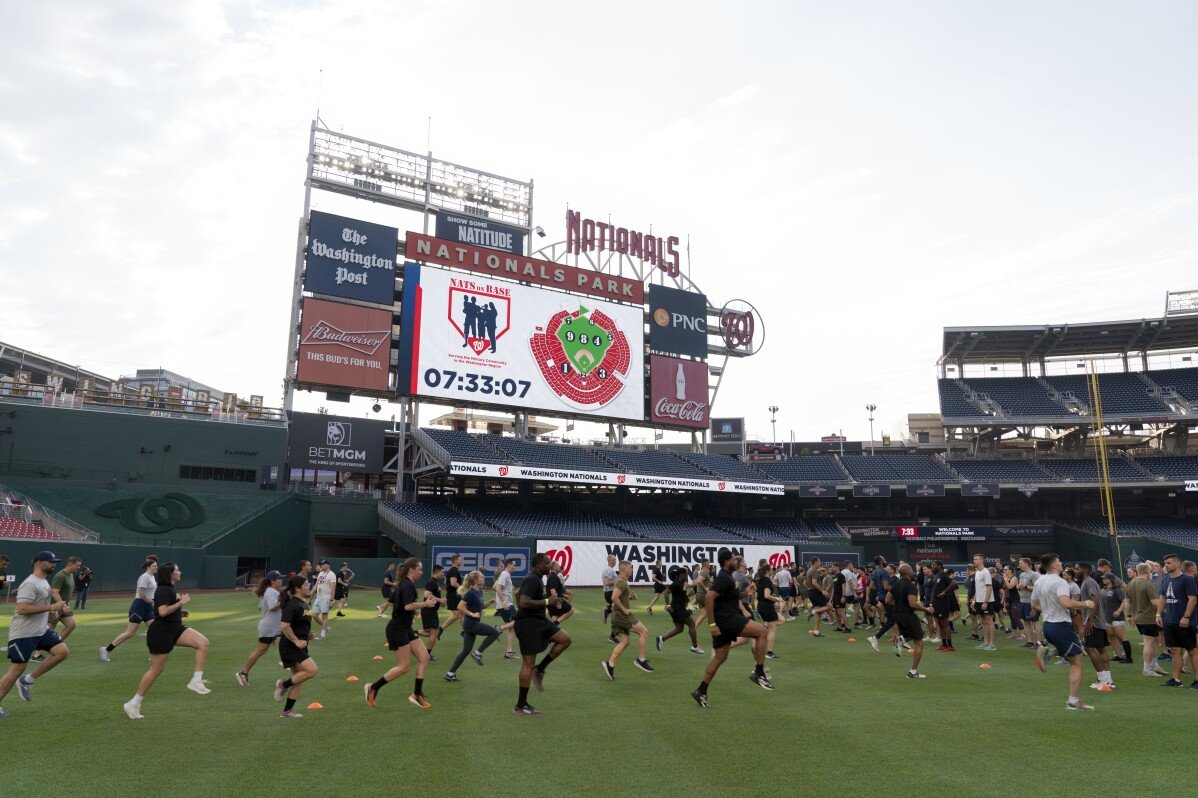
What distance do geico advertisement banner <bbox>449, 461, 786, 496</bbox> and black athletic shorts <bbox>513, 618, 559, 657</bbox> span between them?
2797 cm

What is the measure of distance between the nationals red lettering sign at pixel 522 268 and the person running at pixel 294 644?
35.2m

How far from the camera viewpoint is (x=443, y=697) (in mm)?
10617

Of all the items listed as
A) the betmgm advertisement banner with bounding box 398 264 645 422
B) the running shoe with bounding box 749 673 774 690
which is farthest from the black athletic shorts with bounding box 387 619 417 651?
the betmgm advertisement banner with bounding box 398 264 645 422

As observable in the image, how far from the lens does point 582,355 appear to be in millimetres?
46000

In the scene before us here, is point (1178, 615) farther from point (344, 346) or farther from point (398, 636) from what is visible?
point (344, 346)

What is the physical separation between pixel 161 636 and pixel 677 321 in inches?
1714

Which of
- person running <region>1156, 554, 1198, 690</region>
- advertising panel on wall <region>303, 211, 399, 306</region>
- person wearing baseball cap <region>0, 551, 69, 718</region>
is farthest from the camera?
advertising panel on wall <region>303, 211, 399, 306</region>

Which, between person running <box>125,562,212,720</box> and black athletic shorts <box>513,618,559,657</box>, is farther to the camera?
black athletic shorts <box>513,618,559,657</box>

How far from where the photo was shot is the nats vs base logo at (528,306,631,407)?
147 feet

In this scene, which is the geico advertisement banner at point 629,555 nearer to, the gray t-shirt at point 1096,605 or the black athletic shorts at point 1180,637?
the gray t-shirt at point 1096,605

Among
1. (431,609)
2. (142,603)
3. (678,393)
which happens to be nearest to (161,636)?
(431,609)

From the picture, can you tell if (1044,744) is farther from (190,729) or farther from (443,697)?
(190,729)

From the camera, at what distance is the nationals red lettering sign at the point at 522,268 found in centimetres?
4338

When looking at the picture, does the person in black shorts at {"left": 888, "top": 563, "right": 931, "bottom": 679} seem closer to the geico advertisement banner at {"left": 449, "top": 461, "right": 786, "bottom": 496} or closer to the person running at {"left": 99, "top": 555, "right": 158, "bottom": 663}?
the person running at {"left": 99, "top": 555, "right": 158, "bottom": 663}
